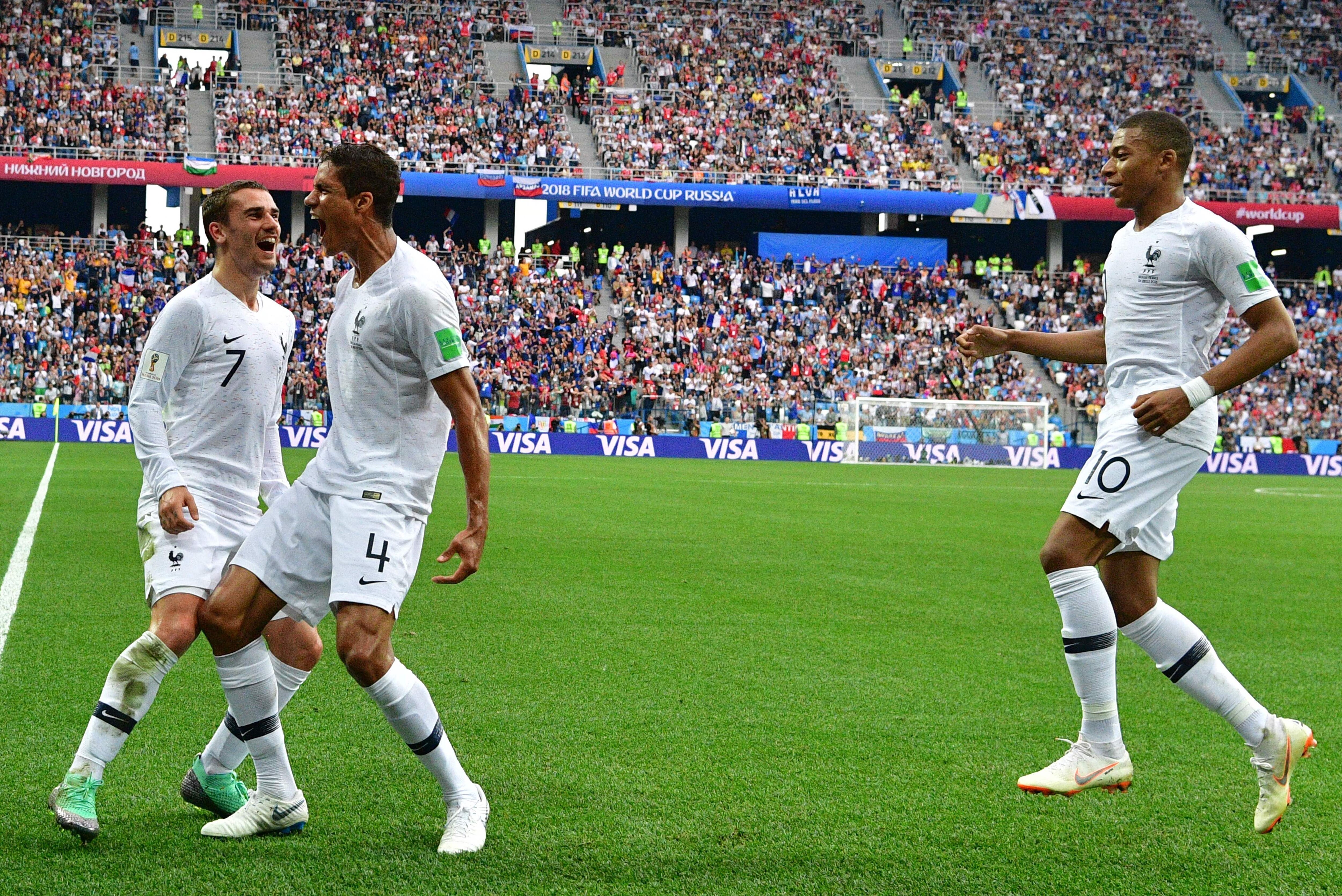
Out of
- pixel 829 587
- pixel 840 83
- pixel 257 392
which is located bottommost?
pixel 829 587

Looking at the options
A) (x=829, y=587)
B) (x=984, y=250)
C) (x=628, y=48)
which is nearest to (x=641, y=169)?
(x=628, y=48)

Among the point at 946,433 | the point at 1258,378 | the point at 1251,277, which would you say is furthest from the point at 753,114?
the point at 1251,277

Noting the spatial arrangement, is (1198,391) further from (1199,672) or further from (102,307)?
(102,307)

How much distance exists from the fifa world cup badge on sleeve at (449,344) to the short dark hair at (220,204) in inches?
46.1

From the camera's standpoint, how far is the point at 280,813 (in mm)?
4445

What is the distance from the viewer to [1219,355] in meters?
40.2

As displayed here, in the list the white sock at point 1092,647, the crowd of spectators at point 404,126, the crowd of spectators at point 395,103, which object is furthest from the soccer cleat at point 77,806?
the crowd of spectators at point 395,103

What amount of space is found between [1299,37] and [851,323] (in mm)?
25900

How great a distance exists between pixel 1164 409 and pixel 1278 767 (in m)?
1.31

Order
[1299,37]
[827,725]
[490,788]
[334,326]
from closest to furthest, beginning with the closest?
[334,326] → [490,788] → [827,725] → [1299,37]

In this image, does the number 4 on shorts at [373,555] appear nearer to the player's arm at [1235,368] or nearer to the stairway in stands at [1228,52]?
the player's arm at [1235,368]

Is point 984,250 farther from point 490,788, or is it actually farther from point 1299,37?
point 490,788

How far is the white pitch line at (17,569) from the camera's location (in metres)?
8.41

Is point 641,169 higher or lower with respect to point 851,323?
higher
